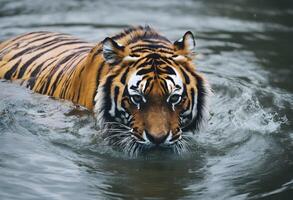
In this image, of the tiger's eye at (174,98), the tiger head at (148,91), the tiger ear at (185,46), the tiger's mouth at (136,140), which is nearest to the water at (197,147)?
the tiger's mouth at (136,140)

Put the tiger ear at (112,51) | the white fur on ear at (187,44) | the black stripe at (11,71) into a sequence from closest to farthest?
1. the tiger ear at (112,51)
2. the white fur on ear at (187,44)
3. the black stripe at (11,71)

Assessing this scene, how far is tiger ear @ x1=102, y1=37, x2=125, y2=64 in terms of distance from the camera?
4.68 metres

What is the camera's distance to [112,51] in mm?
4723

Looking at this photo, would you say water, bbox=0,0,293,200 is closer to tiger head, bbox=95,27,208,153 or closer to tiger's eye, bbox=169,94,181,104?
tiger head, bbox=95,27,208,153

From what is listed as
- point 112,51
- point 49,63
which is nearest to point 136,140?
point 112,51

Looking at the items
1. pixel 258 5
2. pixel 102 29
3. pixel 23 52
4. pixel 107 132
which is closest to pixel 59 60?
pixel 23 52

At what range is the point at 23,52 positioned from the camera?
602 cm

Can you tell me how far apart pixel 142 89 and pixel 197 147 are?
0.63m

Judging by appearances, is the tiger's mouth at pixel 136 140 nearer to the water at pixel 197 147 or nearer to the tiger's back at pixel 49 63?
the water at pixel 197 147

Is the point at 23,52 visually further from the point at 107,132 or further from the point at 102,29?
the point at 102,29

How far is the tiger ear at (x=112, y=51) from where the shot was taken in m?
4.68

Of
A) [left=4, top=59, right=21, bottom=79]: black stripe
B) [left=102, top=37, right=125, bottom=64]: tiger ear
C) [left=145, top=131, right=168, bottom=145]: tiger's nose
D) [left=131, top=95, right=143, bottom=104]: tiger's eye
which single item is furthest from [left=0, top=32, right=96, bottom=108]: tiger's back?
[left=145, top=131, right=168, bottom=145]: tiger's nose

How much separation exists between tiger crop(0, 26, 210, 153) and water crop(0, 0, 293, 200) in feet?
0.52

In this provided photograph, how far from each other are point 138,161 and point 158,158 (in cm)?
12
